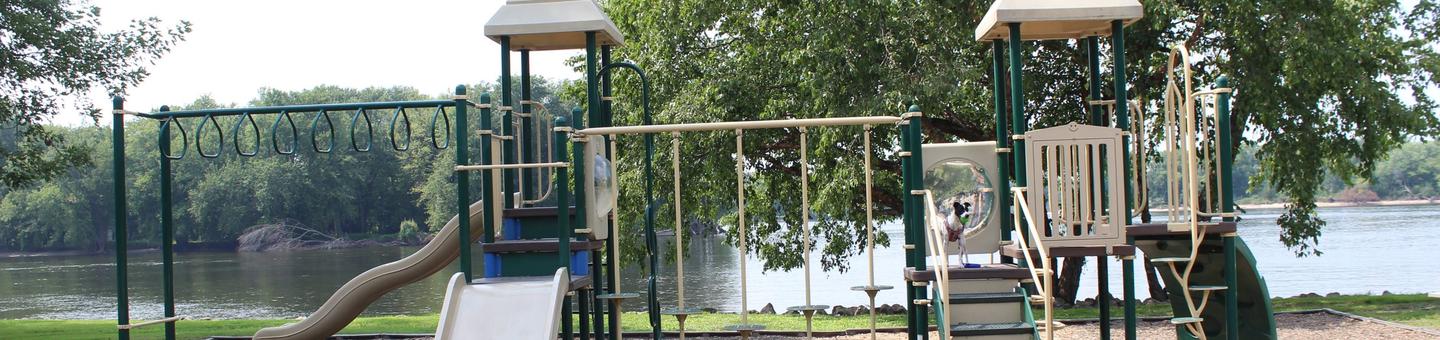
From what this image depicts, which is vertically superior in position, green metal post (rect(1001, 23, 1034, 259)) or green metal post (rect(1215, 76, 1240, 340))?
green metal post (rect(1001, 23, 1034, 259))

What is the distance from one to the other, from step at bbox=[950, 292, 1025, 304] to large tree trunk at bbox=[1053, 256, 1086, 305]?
7853 mm

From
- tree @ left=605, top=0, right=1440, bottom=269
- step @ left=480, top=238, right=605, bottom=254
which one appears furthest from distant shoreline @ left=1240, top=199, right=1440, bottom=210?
step @ left=480, top=238, right=605, bottom=254

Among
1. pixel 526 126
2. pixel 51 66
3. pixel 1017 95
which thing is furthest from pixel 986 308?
pixel 51 66

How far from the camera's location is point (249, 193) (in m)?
53.5

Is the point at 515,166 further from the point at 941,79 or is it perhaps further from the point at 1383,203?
the point at 1383,203

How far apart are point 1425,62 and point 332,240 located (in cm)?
4894

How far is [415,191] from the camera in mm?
49500

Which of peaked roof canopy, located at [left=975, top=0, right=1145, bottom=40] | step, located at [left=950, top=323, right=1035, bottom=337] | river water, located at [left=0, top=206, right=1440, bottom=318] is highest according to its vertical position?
peaked roof canopy, located at [left=975, top=0, right=1145, bottom=40]

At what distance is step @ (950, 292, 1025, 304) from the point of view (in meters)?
6.32

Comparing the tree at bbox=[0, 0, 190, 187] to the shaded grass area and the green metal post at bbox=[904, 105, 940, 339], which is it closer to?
the shaded grass area

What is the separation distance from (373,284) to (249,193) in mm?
47651

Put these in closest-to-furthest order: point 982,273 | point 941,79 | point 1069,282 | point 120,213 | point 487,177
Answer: point 982,273 → point 487,177 → point 120,213 → point 941,79 → point 1069,282

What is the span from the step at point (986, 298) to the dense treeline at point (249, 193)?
45.2m

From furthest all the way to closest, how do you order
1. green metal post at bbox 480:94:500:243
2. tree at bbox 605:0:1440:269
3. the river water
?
1. the river water
2. tree at bbox 605:0:1440:269
3. green metal post at bbox 480:94:500:243
